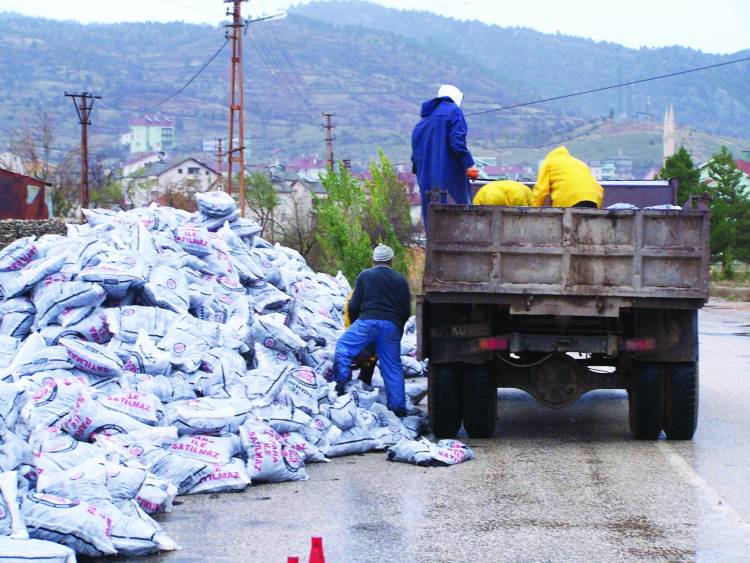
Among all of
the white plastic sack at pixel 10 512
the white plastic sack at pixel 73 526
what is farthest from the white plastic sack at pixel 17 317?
the white plastic sack at pixel 73 526

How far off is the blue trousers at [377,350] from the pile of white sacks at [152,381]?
0.49 ft

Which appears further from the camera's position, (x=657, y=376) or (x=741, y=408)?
(x=741, y=408)

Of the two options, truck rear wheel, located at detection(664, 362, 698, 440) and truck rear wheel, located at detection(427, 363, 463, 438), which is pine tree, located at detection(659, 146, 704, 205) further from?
truck rear wheel, located at detection(427, 363, 463, 438)

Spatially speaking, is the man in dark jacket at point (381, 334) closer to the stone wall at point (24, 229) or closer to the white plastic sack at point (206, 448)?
the white plastic sack at point (206, 448)

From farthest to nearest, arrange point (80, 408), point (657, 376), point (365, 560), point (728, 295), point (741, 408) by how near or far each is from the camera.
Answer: point (728, 295) < point (741, 408) < point (657, 376) < point (80, 408) < point (365, 560)

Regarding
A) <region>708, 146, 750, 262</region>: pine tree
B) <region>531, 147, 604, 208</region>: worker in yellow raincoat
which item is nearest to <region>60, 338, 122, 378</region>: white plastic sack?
<region>531, 147, 604, 208</region>: worker in yellow raincoat

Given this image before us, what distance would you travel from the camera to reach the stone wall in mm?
24891

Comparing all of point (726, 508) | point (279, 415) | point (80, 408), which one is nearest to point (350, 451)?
point (279, 415)

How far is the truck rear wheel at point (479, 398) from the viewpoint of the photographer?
9.67 metres

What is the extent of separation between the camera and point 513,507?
24.3ft

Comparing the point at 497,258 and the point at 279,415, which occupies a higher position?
the point at 497,258

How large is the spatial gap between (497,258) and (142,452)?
3025 mm

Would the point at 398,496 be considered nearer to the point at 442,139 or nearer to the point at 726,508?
the point at 726,508

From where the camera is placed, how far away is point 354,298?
10.7m
